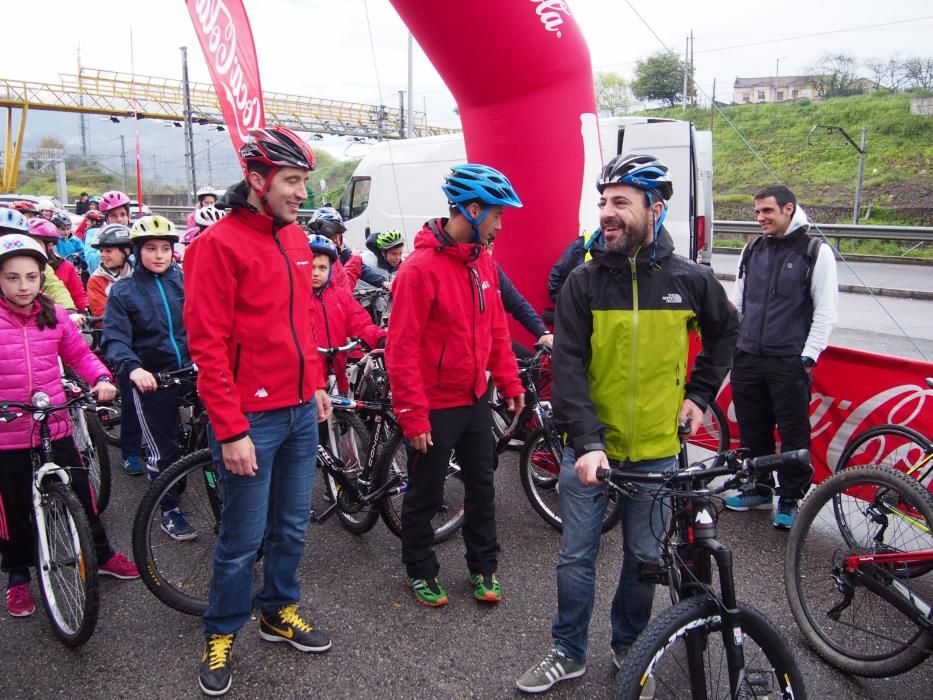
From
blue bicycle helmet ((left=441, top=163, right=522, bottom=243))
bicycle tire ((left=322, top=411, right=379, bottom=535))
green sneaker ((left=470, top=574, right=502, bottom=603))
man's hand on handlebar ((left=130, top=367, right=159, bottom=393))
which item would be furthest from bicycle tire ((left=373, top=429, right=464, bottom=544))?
blue bicycle helmet ((left=441, top=163, right=522, bottom=243))

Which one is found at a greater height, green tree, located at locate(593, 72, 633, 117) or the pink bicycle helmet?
green tree, located at locate(593, 72, 633, 117)

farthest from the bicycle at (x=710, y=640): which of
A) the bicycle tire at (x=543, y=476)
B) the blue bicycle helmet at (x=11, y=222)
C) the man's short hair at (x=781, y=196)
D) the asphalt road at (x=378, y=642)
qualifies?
the blue bicycle helmet at (x=11, y=222)

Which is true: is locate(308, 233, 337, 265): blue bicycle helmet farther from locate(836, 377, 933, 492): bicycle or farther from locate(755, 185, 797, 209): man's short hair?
locate(836, 377, 933, 492): bicycle

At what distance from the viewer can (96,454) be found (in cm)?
474

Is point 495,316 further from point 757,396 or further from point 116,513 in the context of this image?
point 116,513

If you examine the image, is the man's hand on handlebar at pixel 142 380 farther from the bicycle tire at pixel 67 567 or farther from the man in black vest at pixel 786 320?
the man in black vest at pixel 786 320

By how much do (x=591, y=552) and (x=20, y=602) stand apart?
→ 288cm

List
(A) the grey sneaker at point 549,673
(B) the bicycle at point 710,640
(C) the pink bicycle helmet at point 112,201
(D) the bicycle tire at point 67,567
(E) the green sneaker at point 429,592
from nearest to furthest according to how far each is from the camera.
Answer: (B) the bicycle at point 710,640 < (A) the grey sneaker at point 549,673 < (D) the bicycle tire at point 67,567 < (E) the green sneaker at point 429,592 < (C) the pink bicycle helmet at point 112,201

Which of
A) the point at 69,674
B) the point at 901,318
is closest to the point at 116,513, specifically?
the point at 69,674

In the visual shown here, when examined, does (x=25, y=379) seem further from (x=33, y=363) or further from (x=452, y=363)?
(x=452, y=363)

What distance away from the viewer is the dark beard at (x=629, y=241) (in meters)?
2.54

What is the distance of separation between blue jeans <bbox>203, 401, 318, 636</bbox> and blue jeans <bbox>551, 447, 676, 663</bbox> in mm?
1159

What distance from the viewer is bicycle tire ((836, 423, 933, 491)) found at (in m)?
3.84

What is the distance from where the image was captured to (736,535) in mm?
4324
